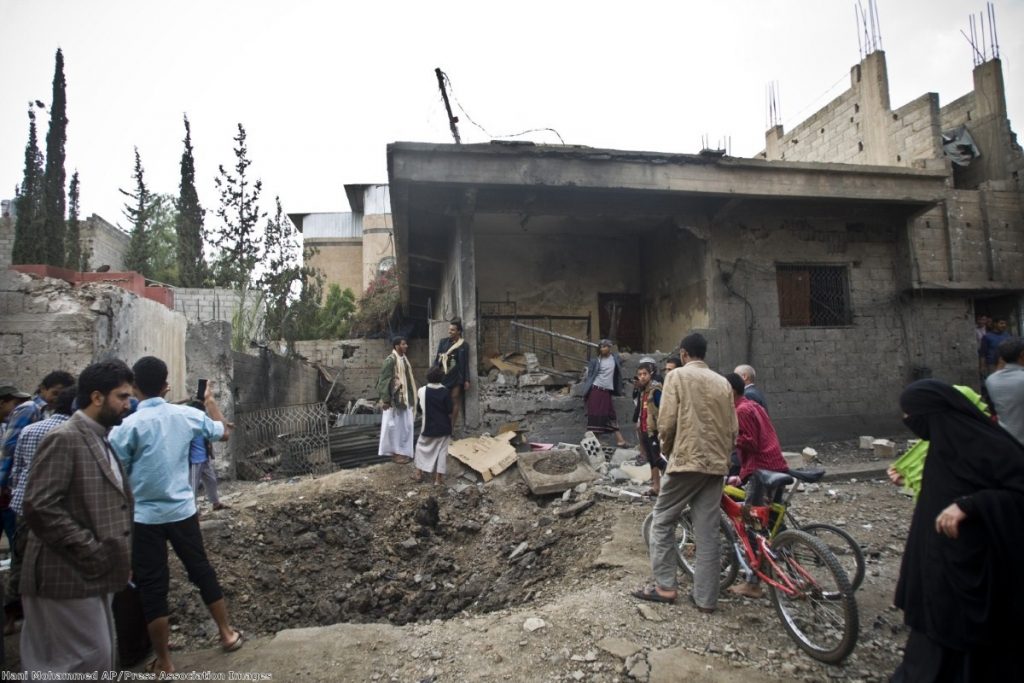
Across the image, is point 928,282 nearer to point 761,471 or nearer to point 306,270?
point 761,471

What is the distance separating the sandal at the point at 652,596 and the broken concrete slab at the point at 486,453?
356 centimetres

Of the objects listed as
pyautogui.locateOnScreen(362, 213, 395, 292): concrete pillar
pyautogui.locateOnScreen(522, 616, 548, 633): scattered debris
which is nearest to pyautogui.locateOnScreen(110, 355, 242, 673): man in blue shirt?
pyautogui.locateOnScreen(522, 616, 548, 633): scattered debris

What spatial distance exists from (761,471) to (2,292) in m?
7.10

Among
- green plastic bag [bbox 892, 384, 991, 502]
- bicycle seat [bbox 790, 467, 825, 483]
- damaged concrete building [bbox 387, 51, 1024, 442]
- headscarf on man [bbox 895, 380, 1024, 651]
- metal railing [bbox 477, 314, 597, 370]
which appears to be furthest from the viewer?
metal railing [bbox 477, 314, 597, 370]

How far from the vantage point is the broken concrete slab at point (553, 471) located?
21.4ft

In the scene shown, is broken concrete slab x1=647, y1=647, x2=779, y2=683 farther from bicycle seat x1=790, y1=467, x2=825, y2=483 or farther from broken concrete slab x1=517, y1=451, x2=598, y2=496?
broken concrete slab x1=517, y1=451, x2=598, y2=496

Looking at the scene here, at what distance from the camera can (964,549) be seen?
2203 mm

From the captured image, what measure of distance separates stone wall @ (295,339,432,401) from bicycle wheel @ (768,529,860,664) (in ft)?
45.4

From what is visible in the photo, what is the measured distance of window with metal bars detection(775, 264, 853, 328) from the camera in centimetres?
961

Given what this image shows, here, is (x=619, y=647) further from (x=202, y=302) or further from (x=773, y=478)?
(x=202, y=302)

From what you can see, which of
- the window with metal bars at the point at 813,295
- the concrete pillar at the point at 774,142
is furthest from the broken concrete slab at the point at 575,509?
the concrete pillar at the point at 774,142

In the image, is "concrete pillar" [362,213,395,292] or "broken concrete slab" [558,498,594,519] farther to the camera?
"concrete pillar" [362,213,395,292]

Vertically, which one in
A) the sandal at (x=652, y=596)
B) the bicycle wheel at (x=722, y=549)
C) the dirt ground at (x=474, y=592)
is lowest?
the dirt ground at (x=474, y=592)

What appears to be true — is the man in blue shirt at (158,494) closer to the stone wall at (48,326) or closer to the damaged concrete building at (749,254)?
the stone wall at (48,326)
